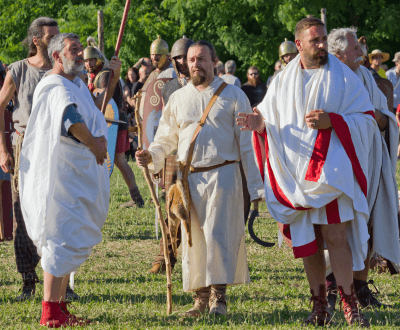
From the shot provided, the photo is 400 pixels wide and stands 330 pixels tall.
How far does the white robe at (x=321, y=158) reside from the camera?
4227 millimetres

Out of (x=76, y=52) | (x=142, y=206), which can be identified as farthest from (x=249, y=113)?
(x=142, y=206)

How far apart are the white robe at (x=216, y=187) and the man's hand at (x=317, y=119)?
A: 67cm

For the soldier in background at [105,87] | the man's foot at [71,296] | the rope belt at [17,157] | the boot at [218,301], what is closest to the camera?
the boot at [218,301]

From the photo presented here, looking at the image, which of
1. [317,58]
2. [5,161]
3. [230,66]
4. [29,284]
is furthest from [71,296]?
[230,66]

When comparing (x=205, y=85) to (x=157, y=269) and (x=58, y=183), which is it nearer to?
(x=58, y=183)

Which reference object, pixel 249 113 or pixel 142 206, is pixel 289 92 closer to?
pixel 249 113

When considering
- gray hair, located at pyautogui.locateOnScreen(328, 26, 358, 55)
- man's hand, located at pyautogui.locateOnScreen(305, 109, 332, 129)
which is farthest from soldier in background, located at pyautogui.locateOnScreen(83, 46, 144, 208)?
man's hand, located at pyautogui.locateOnScreen(305, 109, 332, 129)

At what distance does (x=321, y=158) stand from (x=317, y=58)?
67 cm

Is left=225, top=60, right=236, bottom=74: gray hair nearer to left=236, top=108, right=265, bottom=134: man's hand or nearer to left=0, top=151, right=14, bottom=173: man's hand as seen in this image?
left=0, top=151, right=14, bottom=173: man's hand

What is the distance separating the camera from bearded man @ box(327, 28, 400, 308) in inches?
188

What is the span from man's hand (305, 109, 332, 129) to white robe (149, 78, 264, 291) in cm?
67

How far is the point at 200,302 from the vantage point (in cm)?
476

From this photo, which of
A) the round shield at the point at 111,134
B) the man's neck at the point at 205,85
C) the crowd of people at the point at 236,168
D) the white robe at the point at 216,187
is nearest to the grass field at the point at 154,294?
the crowd of people at the point at 236,168

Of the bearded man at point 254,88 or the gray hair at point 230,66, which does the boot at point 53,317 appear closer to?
the bearded man at point 254,88
